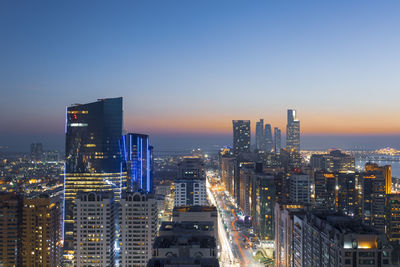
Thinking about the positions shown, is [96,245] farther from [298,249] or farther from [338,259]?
[338,259]

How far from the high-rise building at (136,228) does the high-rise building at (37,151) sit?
89.3 meters

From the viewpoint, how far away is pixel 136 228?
3625cm

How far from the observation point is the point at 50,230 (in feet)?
117

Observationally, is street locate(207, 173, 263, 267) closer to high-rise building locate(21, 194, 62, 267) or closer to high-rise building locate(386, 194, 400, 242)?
high-rise building locate(386, 194, 400, 242)

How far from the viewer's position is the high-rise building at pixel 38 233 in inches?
1384

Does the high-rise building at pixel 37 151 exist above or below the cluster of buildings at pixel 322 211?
above

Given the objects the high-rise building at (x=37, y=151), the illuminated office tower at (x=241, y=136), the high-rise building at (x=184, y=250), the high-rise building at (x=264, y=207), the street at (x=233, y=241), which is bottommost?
the street at (x=233, y=241)

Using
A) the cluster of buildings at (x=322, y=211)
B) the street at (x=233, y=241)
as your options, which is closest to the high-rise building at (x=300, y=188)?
the cluster of buildings at (x=322, y=211)

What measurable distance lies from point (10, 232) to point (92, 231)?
698cm

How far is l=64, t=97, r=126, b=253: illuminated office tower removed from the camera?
5941 centimetres

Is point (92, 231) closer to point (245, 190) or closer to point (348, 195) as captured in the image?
point (245, 190)

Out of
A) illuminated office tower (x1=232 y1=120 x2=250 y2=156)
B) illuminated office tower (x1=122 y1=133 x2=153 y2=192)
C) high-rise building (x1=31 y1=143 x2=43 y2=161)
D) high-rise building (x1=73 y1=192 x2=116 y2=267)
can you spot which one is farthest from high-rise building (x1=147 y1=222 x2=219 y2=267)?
illuminated office tower (x1=232 y1=120 x2=250 y2=156)

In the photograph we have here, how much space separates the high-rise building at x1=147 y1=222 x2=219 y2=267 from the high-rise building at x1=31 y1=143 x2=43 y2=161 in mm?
100750

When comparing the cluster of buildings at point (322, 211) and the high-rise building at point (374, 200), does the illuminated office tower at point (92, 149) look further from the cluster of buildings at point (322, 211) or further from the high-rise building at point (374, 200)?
the high-rise building at point (374, 200)
